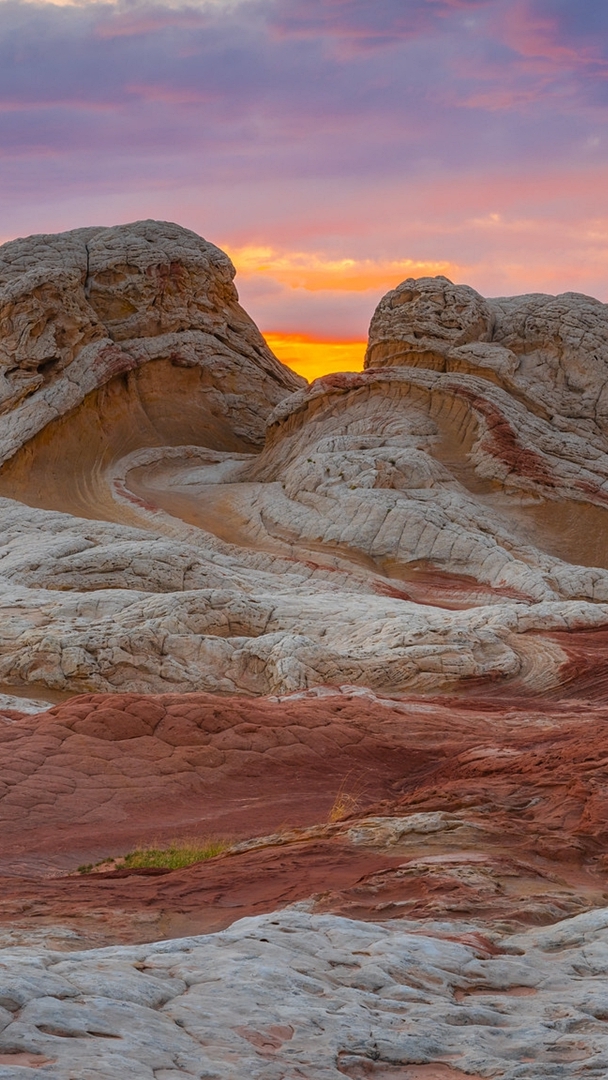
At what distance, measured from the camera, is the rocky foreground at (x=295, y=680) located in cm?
620

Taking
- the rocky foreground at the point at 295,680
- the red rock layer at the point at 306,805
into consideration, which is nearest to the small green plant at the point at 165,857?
the rocky foreground at the point at 295,680

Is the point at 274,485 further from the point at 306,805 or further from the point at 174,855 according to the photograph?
the point at 174,855

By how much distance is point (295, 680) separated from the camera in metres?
18.3

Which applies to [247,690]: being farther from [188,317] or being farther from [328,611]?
[188,317]

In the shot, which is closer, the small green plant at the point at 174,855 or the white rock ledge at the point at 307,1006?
the white rock ledge at the point at 307,1006

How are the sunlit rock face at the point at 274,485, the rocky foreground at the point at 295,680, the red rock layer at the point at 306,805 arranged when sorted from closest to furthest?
the rocky foreground at the point at 295,680 < the red rock layer at the point at 306,805 < the sunlit rock face at the point at 274,485

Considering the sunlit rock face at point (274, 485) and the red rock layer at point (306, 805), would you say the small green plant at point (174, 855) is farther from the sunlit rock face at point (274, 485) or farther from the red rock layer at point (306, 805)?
the sunlit rock face at point (274, 485)

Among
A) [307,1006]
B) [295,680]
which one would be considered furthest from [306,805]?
[307,1006]

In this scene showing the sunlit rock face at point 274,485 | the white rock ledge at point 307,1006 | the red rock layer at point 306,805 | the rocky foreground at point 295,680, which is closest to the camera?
the white rock ledge at point 307,1006

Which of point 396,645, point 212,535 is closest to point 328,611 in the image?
point 396,645

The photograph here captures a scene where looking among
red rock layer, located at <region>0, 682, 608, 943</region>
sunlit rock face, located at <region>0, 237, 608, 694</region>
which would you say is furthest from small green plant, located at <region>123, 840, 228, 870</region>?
sunlit rock face, located at <region>0, 237, 608, 694</region>

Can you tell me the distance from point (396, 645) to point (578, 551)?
14027 mm

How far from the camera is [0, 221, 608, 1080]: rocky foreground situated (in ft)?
20.3

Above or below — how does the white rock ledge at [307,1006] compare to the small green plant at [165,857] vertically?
above
